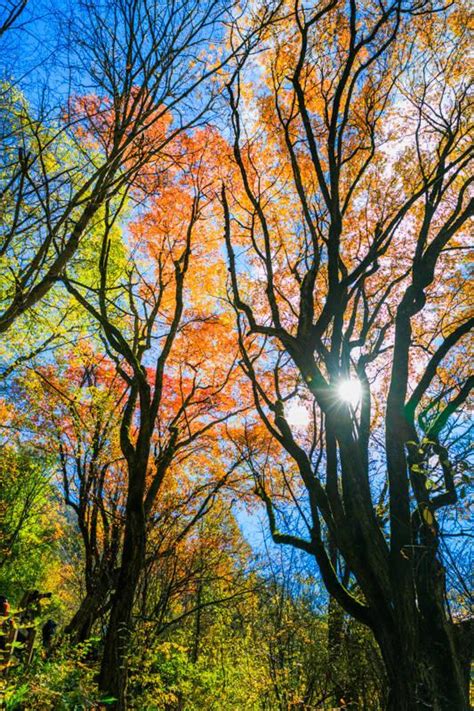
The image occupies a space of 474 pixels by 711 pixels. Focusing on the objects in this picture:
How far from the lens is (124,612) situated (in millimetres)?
4316

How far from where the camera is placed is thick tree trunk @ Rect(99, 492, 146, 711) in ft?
13.2

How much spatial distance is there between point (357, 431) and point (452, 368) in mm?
3505

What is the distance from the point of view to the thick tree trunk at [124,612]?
403 cm

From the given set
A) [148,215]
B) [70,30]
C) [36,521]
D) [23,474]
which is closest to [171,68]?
[70,30]

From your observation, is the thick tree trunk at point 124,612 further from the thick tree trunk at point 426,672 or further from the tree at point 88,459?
the thick tree trunk at point 426,672

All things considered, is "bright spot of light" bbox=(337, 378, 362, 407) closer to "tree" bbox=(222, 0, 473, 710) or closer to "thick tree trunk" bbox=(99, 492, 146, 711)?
"tree" bbox=(222, 0, 473, 710)

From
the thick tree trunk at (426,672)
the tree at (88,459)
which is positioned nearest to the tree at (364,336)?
the thick tree trunk at (426,672)

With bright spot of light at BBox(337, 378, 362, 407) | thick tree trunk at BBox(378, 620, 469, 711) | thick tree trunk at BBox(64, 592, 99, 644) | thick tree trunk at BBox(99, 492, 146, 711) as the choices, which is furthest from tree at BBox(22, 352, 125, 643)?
thick tree trunk at BBox(378, 620, 469, 711)

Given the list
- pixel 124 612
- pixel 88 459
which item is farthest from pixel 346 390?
pixel 88 459

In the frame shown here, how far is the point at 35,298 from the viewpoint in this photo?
2877 mm

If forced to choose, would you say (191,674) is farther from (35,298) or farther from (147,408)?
Result: (35,298)

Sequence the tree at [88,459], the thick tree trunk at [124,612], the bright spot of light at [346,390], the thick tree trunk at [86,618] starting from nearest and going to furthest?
the bright spot of light at [346,390]
the thick tree trunk at [124,612]
the thick tree trunk at [86,618]
the tree at [88,459]

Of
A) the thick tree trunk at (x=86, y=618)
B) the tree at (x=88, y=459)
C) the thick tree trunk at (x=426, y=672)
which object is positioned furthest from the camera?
the tree at (x=88, y=459)

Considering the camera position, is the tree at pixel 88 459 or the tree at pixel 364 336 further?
the tree at pixel 88 459
